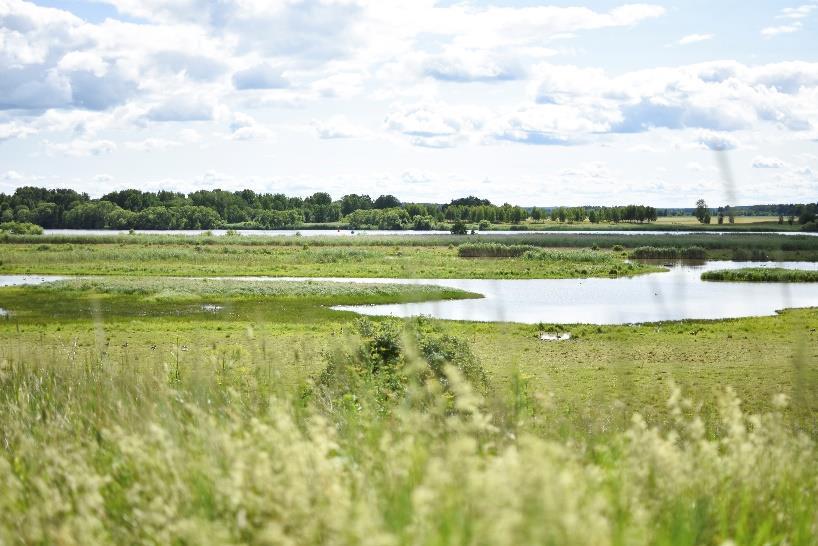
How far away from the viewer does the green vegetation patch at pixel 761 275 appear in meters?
65.4

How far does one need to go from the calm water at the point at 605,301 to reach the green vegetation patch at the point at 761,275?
5.26 ft

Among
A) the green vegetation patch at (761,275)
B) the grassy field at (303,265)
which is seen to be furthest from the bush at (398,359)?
the green vegetation patch at (761,275)

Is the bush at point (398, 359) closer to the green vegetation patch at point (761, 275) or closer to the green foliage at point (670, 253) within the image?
the green vegetation patch at point (761, 275)

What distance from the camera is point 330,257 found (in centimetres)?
9212

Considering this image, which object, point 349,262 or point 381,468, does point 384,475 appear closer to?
point 381,468

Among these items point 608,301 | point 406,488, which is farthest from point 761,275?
point 406,488

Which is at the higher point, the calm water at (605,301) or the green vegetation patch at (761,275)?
the green vegetation patch at (761,275)

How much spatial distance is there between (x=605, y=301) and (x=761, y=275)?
2289 centimetres

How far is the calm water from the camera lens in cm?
4297

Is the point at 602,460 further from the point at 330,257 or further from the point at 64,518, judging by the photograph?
the point at 330,257

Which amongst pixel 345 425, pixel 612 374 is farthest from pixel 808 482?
pixel 612 374

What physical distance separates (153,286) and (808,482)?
5383cm

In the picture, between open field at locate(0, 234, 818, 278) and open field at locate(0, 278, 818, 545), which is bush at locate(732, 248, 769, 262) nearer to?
open field at locate(0, 234, 818, 278)

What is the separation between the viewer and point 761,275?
6706 centimetres
